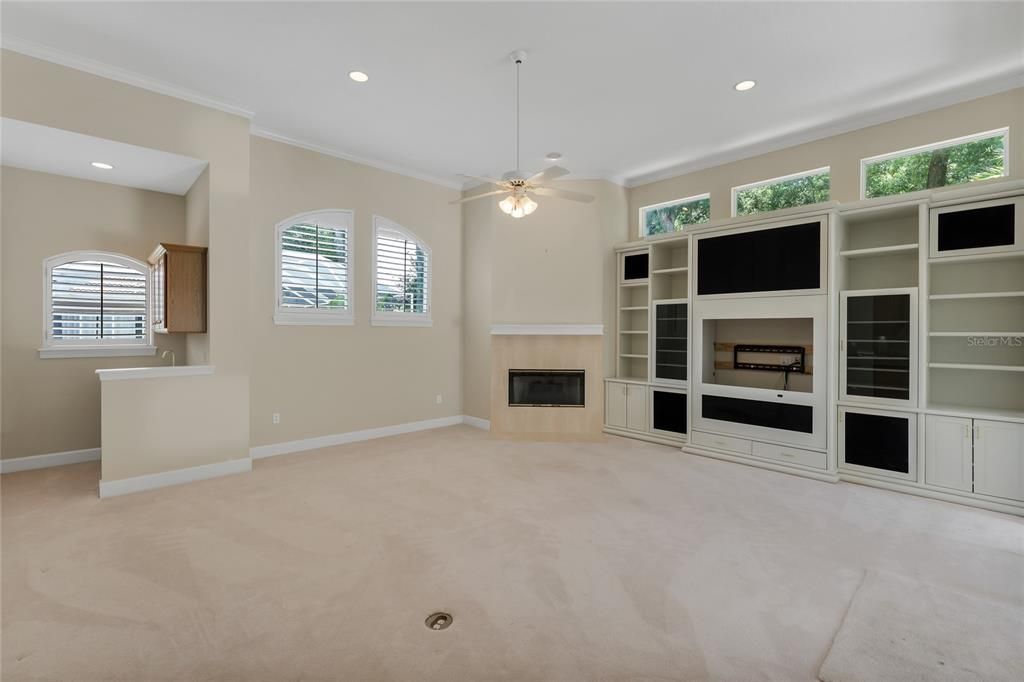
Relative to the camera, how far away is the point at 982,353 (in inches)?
154

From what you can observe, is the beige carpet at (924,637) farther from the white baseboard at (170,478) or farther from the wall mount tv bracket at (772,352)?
the white baseboard at (170,478)

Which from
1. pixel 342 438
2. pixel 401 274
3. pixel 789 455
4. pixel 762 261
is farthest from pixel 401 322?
pixel 789 455

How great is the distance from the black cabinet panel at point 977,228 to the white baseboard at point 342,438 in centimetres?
551

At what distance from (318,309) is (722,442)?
4660 mm

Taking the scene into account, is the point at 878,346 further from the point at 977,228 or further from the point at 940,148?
the point at 940,148

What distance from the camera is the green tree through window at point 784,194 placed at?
4.89m

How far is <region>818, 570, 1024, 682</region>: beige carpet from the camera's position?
6.10 ft

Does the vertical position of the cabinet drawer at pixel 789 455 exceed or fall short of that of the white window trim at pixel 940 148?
it falls short

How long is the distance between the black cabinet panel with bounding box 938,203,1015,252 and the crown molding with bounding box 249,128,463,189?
525 centimetres

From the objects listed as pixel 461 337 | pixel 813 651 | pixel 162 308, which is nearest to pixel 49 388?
pixel 162 308

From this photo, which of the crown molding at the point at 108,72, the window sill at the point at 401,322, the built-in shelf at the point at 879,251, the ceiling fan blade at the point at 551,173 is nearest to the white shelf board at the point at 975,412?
the built-in shelf at the point at 879,251

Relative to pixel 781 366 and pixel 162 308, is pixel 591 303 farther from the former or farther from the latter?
pixel 162 308

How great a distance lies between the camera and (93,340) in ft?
15.6

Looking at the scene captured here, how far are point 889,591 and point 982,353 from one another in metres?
2.74
